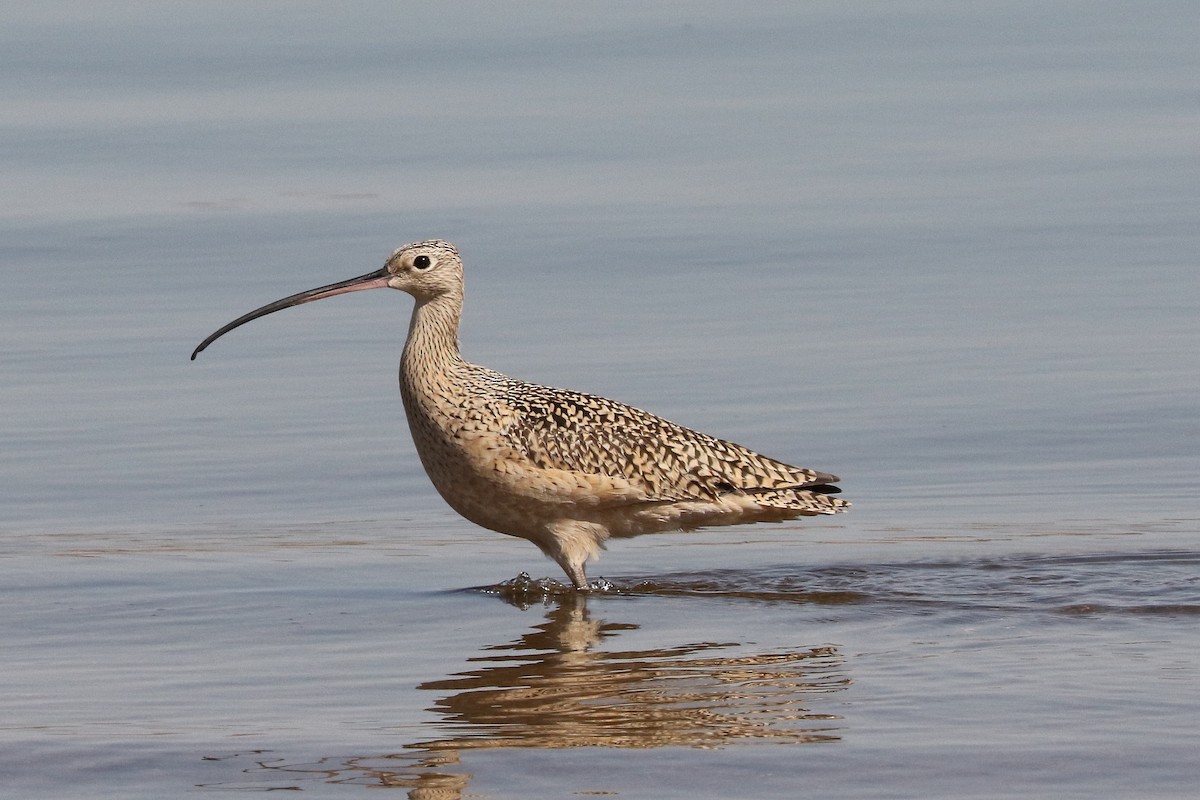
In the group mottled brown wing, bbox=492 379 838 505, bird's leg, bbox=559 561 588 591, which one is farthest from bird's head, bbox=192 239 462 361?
bird's leg, bbox=559 561 588 591

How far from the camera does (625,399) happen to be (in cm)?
1309

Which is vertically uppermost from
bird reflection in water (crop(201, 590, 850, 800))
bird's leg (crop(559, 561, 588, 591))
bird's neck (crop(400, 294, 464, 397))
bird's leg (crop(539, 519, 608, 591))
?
bird's neck (crop(400, 294, 464, 397))

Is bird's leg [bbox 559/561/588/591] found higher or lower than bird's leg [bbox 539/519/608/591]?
lower

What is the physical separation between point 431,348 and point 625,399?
8.44ft

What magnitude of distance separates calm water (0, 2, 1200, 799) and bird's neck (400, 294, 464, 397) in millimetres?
816

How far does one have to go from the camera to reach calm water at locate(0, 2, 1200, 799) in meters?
7.75

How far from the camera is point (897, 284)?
15438 millimetres

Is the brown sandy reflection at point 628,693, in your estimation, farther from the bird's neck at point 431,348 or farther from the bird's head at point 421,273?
the bird's head at point 421,273

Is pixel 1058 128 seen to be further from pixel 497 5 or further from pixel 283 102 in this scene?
pixel 497 5

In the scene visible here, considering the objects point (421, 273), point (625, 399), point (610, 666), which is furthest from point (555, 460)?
point (625, 399)

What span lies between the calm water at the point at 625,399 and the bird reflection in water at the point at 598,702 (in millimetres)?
28

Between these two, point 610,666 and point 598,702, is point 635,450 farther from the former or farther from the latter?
point 598,702

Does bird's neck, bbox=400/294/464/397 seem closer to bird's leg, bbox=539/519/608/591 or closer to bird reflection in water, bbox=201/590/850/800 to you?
bird's leg, bbox=539/519/608/591

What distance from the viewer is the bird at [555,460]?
1034 centimetres
